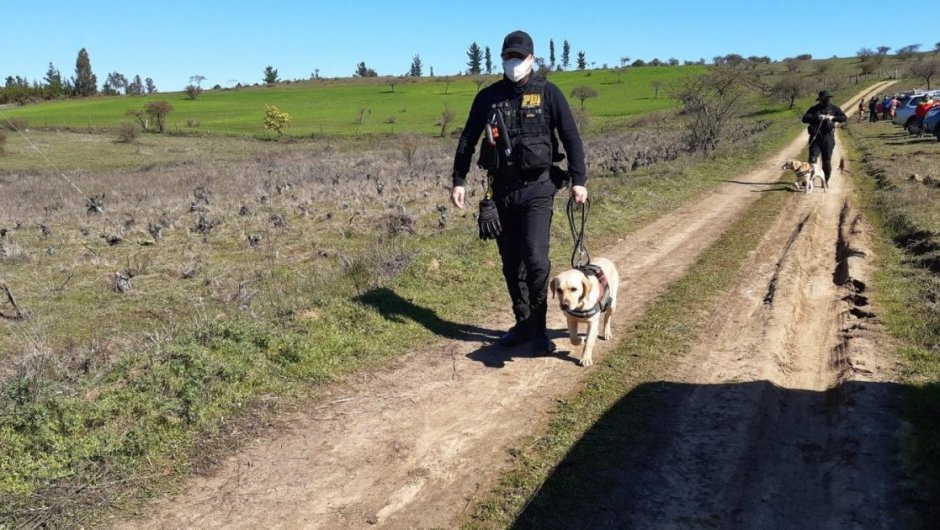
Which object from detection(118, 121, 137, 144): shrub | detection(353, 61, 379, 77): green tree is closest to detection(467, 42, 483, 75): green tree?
detection(353, 61, 379, 77): green tree

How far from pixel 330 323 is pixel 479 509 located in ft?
9.18

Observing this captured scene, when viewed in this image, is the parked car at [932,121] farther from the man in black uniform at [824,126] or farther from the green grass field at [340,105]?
the green grass field at [340,105]

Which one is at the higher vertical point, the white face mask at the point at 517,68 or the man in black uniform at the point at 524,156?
the white face mask at the point at 517,68

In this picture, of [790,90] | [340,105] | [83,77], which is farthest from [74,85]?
[790,90]

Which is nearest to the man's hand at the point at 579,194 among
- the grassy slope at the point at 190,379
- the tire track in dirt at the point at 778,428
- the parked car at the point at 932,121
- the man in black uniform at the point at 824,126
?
the tire track in dirt at the point at 778,428

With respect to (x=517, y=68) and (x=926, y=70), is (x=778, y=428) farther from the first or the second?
(x=926, y=70)

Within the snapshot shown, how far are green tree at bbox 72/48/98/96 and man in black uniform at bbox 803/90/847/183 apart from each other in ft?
370

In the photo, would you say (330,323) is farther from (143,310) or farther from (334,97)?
(334,97)

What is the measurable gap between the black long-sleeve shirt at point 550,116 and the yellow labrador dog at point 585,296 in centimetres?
72

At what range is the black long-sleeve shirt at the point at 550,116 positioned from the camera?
462 centimetres

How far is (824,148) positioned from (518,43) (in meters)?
11.1

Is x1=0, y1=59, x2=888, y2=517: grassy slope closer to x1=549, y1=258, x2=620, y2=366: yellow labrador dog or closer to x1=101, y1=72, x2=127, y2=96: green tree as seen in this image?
x1=549, y1=258, x2=620, y2=366: yellow labrador dog

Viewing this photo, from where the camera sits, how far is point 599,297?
4734 millimetres

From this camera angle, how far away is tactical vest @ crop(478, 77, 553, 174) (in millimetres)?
4586
